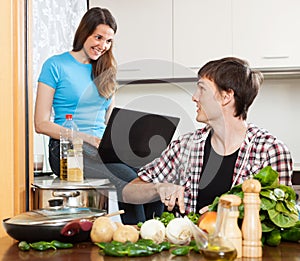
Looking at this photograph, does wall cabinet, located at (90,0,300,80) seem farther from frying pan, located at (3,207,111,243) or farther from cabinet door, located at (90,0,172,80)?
frying pan, located at (3,207,111,243)

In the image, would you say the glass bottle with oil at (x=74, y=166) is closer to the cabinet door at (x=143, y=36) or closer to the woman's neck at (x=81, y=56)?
the woman's neck at (x=81, y=56)

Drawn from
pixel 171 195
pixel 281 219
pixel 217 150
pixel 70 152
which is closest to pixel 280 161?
pixel 217 150

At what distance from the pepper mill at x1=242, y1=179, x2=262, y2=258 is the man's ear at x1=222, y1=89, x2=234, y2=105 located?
817 mm

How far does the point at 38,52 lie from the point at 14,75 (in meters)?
0.69

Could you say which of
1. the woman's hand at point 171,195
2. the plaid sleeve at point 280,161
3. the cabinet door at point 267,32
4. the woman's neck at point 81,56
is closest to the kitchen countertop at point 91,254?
the woman's hand at point 171,195

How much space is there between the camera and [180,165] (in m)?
1.90

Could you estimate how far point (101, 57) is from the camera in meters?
2.43

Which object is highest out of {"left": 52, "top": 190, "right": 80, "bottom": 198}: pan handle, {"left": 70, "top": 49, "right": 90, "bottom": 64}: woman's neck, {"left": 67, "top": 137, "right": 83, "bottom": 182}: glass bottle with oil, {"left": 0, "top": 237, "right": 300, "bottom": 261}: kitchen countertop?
{"left": 70, "top": 49, "right": 90, "bottom": 64}: woman's neck

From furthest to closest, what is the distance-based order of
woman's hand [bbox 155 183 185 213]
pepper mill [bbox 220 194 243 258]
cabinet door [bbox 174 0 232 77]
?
1. cabinet door [bbox 174 0 232 77]
2. woman's hand [bbox 155 183 185 213]
3. pepper mill [bbox 220 194 243 258]

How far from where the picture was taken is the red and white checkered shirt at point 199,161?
1740 millimetres

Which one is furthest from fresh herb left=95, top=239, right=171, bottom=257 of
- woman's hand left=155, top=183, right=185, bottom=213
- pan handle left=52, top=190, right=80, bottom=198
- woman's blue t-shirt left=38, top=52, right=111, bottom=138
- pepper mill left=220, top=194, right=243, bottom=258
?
woman's blue t-shirt left=38, top=52, right=111, bottom=138

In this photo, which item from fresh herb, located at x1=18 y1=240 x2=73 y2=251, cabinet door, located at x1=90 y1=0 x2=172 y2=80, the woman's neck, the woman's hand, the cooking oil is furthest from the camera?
cabinet door, located at x1=90 y1=0 x2=172 y2=80

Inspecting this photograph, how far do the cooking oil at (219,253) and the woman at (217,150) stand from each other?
747 mm

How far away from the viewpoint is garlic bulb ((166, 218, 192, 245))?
1228 mm
